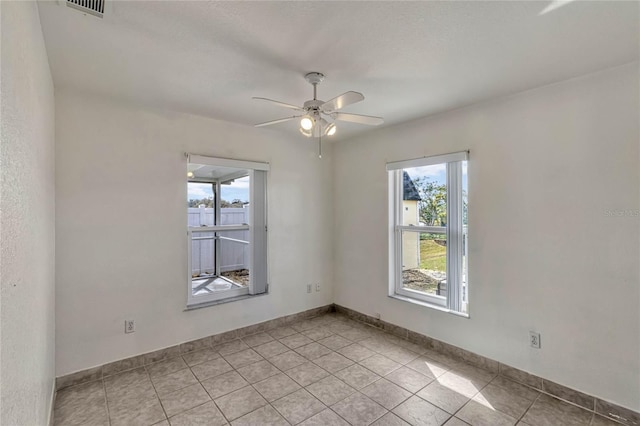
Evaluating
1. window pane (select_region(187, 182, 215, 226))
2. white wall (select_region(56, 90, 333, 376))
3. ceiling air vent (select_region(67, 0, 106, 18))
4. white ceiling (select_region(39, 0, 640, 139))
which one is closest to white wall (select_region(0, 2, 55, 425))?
ceiling air vent (select_region(67, 0, 106, 18))

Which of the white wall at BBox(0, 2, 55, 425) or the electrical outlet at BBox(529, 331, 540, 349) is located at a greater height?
the white wall at BBox(0, 2, 55, 425)

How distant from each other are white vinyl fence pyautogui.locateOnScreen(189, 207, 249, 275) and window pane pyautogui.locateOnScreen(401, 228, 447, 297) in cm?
200

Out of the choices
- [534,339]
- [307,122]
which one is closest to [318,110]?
[307,122]

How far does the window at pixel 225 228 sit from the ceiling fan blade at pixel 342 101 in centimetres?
170

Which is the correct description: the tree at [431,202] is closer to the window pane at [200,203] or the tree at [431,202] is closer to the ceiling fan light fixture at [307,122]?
the ceiling fan light fixture at [307,122]

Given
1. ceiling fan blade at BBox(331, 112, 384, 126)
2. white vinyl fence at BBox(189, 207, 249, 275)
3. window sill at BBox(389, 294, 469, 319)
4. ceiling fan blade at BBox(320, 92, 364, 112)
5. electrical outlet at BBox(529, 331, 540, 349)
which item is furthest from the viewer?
white vinyl fence at BBox(189, 207, 249, 275)

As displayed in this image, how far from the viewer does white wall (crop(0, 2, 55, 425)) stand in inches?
42.5

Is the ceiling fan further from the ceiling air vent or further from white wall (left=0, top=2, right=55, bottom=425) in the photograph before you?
white wall (left=0, top=2, right=55, bottom=425)

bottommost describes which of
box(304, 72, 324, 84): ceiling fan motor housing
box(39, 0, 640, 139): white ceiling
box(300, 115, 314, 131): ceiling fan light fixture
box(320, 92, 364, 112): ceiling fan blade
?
box(300, 115, 314, 131): ceiling fan light fixture

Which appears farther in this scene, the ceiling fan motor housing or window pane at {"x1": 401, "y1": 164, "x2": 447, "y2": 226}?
window pane at {"x1": 401, "y1": 164, "x2": 447, "y2": 226}

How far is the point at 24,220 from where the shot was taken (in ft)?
4.58

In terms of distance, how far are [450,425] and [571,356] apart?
1143mm

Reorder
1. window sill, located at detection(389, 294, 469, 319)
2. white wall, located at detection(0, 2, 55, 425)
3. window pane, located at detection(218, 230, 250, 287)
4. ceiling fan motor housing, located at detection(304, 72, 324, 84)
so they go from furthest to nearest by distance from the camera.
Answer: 1. window pane, located at detection(218, 230, 250, 287)
2. window sill, located at detection(389, 294, 469, 319)
3. ceiling fan motor housing, located at detection(304, 72, 324, 84)
4. white wall, located at detection(0, 2, 55, 425)

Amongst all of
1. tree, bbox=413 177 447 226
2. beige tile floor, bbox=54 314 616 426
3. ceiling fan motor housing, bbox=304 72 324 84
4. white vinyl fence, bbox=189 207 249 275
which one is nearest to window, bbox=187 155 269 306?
white vinyl fence, bbox=189 207 249 275
